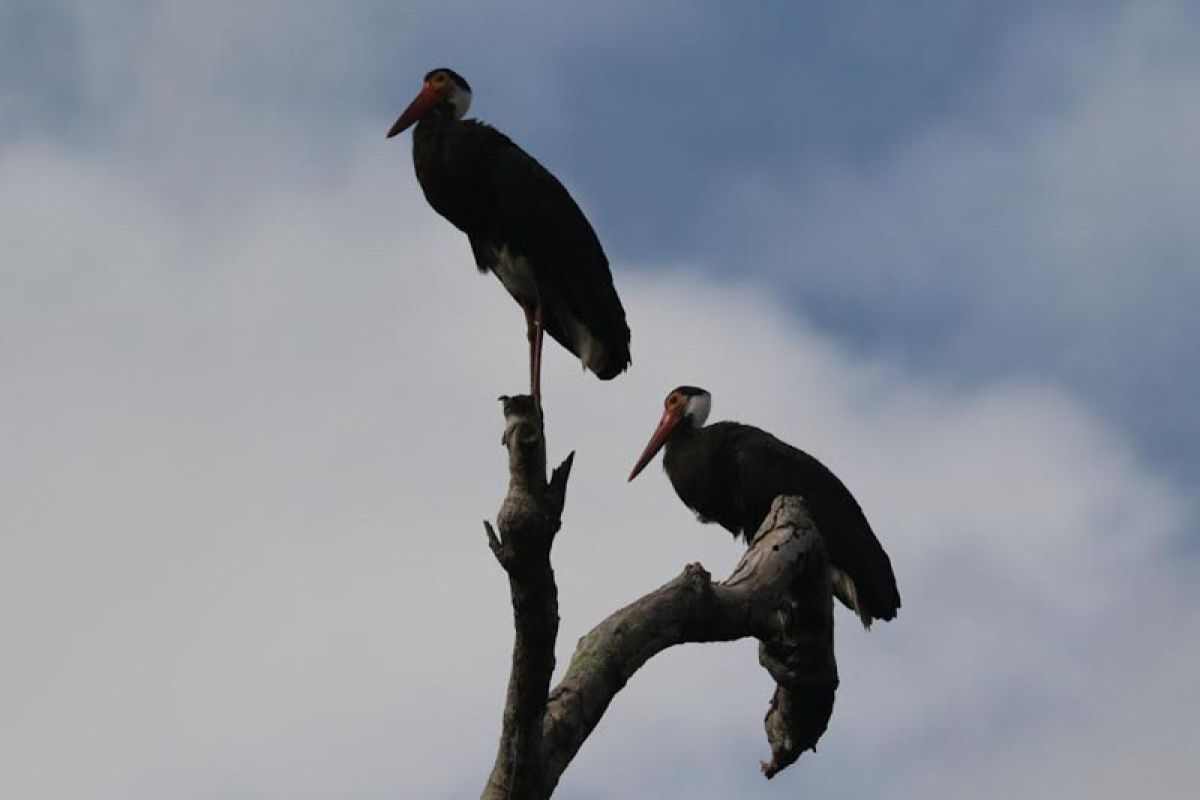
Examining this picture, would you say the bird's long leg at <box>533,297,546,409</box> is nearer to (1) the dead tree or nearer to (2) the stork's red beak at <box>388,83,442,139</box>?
(2) the stork's red beak at <box>388,83,442,139</box>

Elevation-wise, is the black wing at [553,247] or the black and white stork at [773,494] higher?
the black wing at [553,247]

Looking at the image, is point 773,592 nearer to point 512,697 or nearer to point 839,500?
point 512,697

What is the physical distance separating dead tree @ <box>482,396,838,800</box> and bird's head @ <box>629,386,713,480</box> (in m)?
3.10

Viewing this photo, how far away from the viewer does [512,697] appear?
4363 millimetres

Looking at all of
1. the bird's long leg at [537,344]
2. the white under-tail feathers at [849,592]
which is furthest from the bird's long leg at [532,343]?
the white under-tail feathers at [849,592]

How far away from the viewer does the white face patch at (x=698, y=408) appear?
30.4ft

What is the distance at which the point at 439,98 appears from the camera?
353 inches

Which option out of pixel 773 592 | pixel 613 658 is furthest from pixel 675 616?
pixel 773 592

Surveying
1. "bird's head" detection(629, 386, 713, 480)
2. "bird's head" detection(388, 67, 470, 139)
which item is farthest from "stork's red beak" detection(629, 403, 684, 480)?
"bird's head" detection(388, 67, 470, 139)

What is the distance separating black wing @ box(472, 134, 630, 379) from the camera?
8625mm

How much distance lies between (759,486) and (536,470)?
4.23 meters

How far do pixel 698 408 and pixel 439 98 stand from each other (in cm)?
187

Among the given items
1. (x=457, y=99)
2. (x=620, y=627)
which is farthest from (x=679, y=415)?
(x=620, y=627)

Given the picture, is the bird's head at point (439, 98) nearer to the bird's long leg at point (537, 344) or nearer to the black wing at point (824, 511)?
the bird's long leg at point (537, 344)
